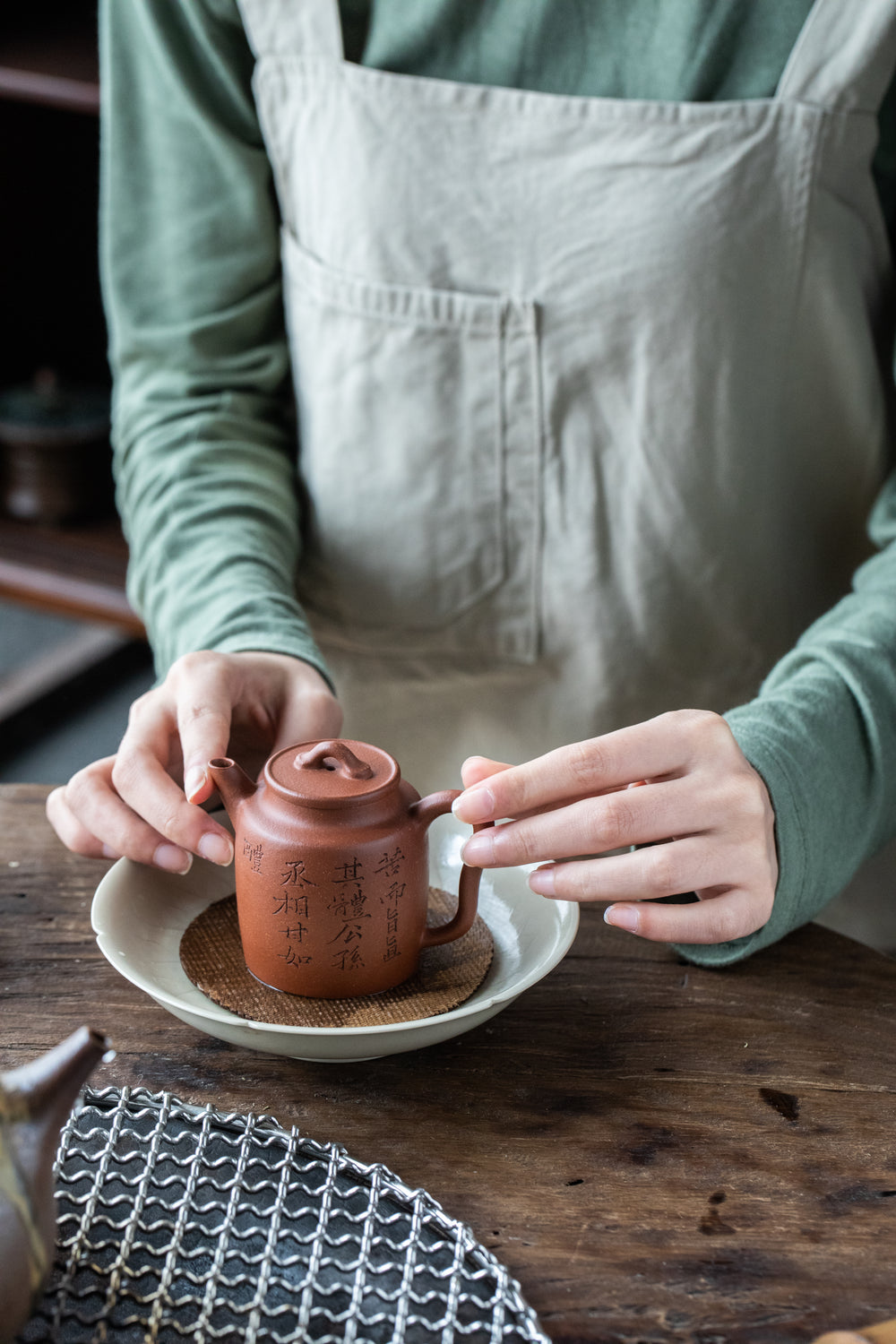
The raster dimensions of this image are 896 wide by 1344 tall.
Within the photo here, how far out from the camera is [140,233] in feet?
4.06

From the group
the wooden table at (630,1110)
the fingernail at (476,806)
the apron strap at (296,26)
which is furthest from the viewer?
the apron strap at (296,26)

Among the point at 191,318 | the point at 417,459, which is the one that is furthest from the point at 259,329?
the point at 417,459

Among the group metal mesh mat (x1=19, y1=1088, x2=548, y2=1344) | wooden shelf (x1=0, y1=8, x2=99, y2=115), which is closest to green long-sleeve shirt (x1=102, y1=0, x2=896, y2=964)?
metal mesh mat (x1=19, y1=1088, x2=548, y2=1344)

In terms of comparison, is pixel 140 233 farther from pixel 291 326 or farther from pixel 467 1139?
pixel 467 1139

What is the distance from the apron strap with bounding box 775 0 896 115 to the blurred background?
4.26ft

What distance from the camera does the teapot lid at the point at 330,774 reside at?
0.74 meters

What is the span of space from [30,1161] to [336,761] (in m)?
0.32

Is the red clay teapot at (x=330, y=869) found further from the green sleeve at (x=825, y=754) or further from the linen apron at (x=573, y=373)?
the linen apron at (x=573, y=373)

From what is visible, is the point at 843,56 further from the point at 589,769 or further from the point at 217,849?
the point at 217,849

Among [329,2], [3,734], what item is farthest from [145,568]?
[3,734]

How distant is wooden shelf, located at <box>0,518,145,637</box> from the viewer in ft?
6.97

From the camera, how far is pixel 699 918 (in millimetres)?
777

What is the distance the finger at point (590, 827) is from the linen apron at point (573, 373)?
0.43 meters

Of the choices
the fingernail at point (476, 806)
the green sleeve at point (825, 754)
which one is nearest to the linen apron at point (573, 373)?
the green sleeve at point (825, 754)
